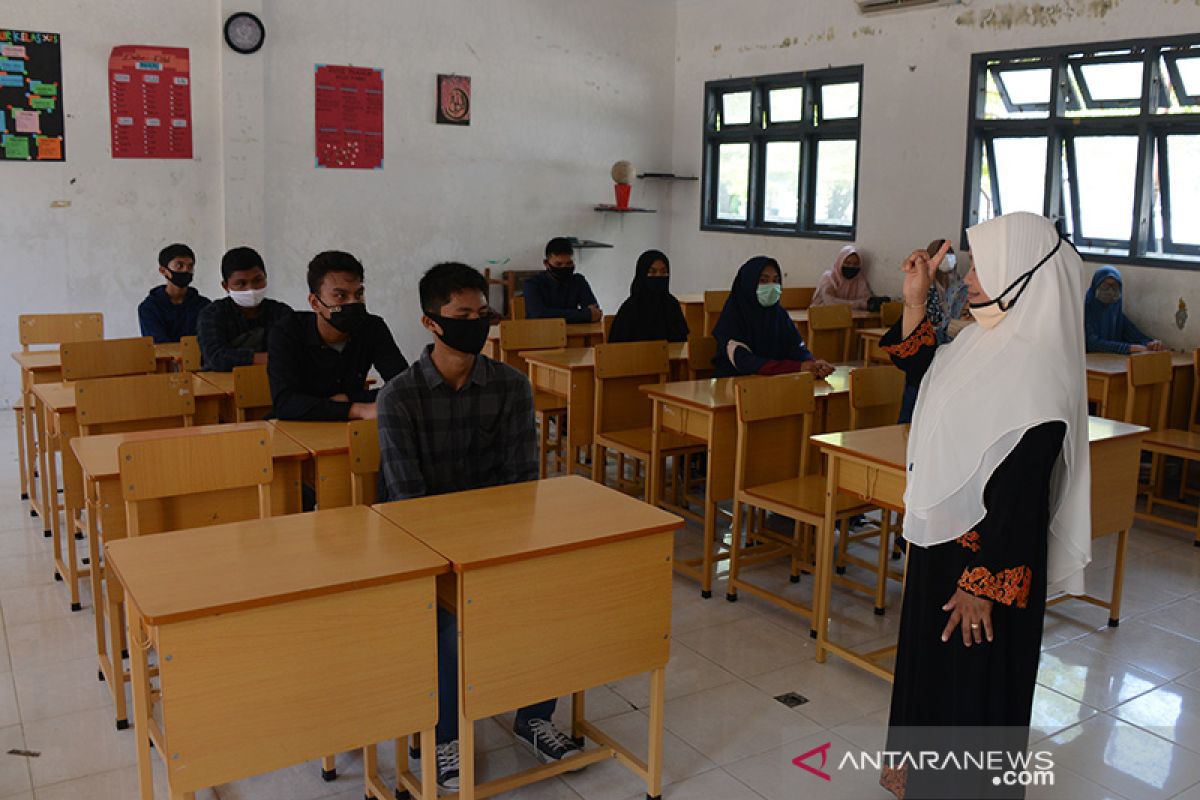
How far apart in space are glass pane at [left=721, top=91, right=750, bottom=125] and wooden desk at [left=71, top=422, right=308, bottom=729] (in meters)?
7.17

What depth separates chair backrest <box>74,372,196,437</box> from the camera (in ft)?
11.9

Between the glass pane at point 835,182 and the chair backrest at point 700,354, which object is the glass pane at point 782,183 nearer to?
the glass pane at point 835,182

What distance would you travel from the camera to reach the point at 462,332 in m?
2.83

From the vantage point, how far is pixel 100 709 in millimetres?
3051

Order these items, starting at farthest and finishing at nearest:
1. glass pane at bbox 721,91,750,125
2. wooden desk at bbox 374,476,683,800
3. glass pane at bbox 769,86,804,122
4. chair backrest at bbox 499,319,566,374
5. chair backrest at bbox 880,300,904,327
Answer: glass pane at bbox 721,91,750,125 < glass pane at bbox 769,86,804,122 < chair backrest at bbox 880,300,904,327 < chair backrest at bbox 499,319,566,374 < wooden desk at bbox 374,476,683,800

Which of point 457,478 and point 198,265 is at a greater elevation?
point 198,265

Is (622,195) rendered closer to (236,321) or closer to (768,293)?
(768,293)

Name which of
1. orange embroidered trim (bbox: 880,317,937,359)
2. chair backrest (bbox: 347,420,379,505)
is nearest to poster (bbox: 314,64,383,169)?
chair backrest (bbox: 347,420,379,505)

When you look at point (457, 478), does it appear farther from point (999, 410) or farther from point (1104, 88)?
point (1104, 88)

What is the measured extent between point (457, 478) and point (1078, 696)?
2116mm

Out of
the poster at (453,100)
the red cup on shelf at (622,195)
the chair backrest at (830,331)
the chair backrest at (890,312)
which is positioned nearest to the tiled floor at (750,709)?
the chair backrest at (830,331)

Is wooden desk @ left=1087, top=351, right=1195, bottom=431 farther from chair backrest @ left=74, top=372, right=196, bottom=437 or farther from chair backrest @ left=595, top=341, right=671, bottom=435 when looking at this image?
chair backrest @ left=74, top=372, right=196, bottom=437

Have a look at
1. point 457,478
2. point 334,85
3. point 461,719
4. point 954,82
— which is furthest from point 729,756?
point 334,85

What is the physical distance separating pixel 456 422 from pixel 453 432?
31mm
